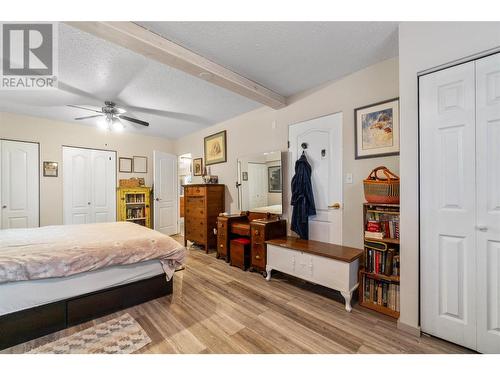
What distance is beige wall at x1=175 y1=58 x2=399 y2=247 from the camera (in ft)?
7.31

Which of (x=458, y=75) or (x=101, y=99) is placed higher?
(x=101, y=99)

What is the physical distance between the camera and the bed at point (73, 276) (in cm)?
162

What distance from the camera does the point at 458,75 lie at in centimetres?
152

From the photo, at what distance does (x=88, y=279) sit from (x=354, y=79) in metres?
3.44

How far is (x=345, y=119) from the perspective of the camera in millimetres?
2498

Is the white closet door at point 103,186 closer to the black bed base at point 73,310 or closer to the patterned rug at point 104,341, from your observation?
the black bed base at point 73,310

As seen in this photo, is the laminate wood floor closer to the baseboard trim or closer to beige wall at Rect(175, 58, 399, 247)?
the baseboard trim

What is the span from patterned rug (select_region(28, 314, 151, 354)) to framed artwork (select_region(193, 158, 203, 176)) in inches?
132

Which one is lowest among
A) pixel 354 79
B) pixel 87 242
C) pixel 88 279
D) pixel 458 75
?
pixel 88 279

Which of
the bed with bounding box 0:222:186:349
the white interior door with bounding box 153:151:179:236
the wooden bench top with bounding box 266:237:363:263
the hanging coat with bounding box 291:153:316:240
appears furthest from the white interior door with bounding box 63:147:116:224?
the hanging coat with bounding box 291:153:316:240

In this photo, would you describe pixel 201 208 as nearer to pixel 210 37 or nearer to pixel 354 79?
pixel 210 37

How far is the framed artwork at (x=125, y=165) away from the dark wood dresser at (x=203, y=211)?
170 cm

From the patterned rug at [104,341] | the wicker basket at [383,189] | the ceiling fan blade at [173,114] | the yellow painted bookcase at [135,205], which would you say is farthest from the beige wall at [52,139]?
the wicker basket at [383,189]
